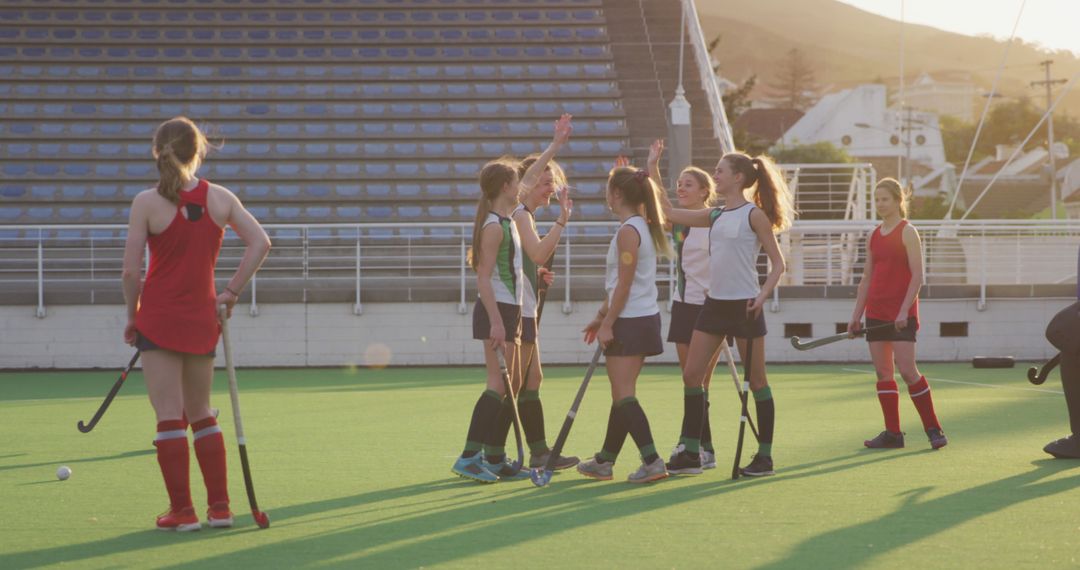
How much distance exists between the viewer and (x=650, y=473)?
21.5ft

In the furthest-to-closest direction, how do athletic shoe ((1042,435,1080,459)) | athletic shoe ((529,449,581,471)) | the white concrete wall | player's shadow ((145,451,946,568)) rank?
the white concrete wall, athletic shoe ((1042,435,1080,459)), athletic shoe ((529,449,581,471)), player's shadow ((145,451,946,568))

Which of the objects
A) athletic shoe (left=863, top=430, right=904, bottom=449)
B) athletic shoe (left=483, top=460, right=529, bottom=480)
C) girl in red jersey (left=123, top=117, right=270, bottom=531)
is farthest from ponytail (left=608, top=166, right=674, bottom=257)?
athletic shoe (left=863, top=430, right=904, bottom=449)

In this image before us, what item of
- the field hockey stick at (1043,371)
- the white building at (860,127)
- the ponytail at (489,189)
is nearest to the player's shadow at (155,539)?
the ponytail at (489,189)

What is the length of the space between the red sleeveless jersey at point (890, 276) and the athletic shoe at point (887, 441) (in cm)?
70

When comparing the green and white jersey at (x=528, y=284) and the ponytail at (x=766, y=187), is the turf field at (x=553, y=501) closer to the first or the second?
the green and white jersey at (x=528, y=284)

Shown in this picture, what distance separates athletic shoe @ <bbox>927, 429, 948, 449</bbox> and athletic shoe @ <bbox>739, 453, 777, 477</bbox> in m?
1.58

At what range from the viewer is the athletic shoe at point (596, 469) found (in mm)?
6727

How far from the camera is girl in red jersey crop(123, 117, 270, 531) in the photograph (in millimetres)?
5062

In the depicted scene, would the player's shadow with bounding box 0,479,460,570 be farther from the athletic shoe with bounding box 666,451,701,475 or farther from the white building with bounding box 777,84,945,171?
the white building with bounding box 777,84,945,171

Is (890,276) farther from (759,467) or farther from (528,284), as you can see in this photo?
(528,284)

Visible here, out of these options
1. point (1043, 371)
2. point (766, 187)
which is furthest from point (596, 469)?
point (1043, 371)

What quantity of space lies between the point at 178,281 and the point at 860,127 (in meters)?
107

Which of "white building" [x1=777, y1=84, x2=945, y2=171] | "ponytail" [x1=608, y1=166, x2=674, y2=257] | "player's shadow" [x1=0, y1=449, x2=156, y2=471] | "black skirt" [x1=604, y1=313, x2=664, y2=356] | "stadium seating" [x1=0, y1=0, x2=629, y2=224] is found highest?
"white building" [x1=777, y1=84, x2=945, y2=171]

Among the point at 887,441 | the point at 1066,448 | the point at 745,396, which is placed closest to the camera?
the point at 745,396
